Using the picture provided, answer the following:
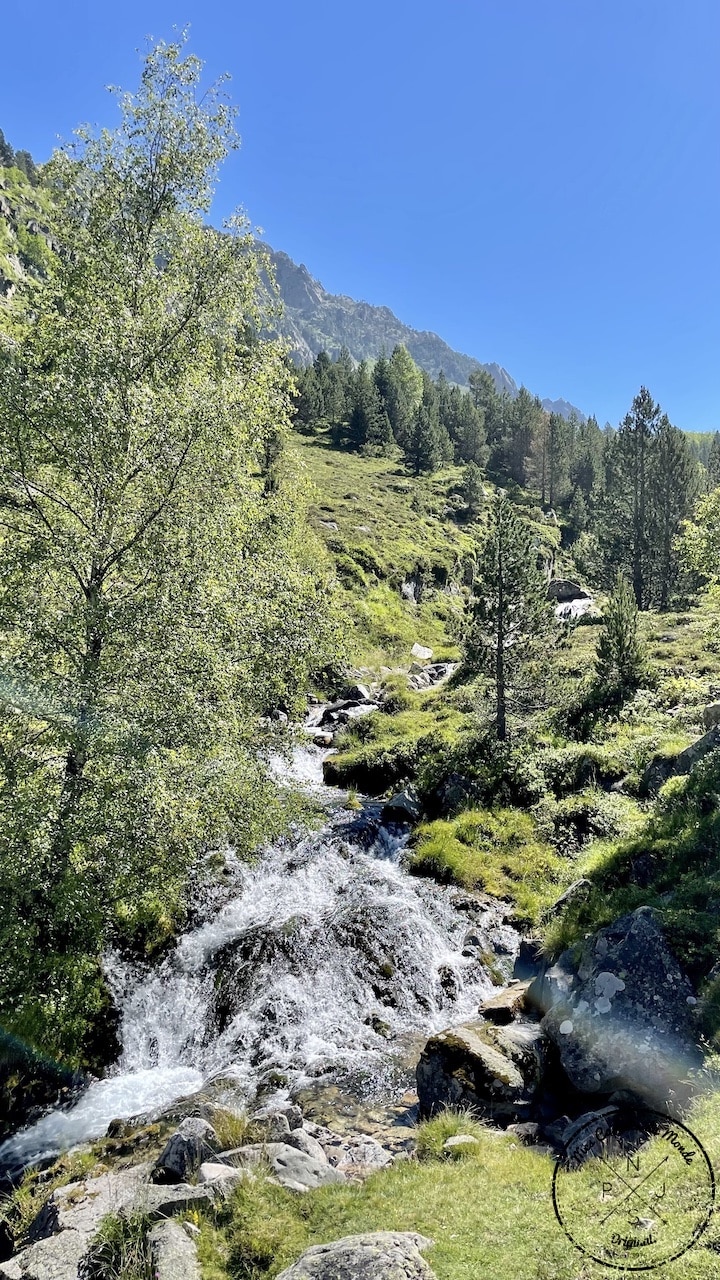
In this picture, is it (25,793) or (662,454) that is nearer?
(25,793)

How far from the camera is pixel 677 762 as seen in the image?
1952 cm

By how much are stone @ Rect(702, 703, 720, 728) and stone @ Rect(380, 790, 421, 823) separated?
11941 mm

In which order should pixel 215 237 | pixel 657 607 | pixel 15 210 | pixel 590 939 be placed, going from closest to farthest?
pixel 590 939, pixel 215 237, pixel 657 607, pixel 15 210

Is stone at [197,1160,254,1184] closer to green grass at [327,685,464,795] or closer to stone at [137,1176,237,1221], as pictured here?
stone at [137,1176,237,1221]

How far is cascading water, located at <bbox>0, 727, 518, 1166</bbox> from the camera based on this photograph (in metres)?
12.9

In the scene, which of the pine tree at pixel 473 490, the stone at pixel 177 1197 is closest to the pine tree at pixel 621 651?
the stone at pixel 177 1197

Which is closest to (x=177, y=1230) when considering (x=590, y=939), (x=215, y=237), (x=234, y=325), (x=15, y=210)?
(x=590, y=939)

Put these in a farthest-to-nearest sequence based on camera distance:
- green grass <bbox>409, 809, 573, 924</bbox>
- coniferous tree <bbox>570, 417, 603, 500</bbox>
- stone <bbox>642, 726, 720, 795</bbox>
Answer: coniferous tree <bbox>570, 417, 603, 500</bbox>
green grass <bbox>409, 809, 573, 924</bbox>
stone <bbox>642, 726, 720, 795</bbox>

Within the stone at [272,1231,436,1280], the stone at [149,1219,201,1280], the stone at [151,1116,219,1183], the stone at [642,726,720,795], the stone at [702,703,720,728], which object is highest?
the stone at [702,703,720,728]

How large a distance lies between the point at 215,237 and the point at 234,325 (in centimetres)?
239

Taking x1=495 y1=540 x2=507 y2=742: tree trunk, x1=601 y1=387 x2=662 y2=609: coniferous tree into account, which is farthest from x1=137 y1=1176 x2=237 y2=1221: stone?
x1=601 y1=387 x2=662 y2=609: coniferous tree

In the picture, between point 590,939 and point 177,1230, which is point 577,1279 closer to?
point 177,1230

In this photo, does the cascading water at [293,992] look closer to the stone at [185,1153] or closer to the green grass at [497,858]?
the green grass at [497,858]

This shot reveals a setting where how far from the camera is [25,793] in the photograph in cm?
1131
